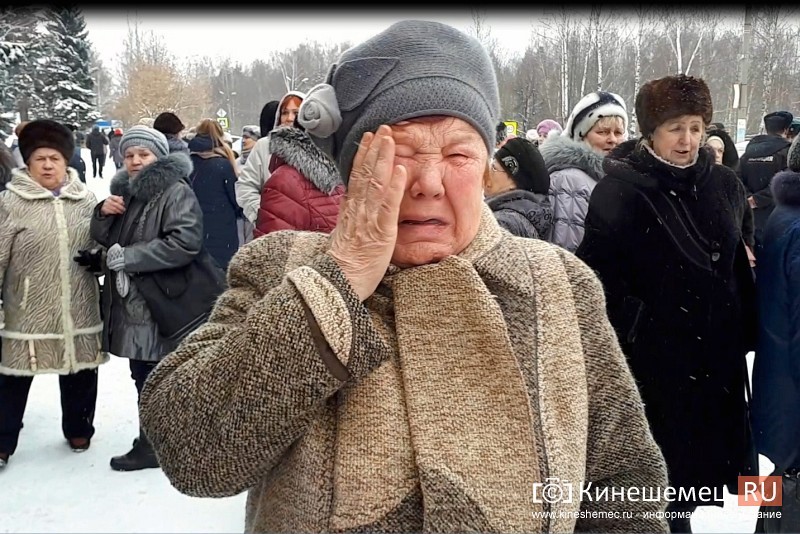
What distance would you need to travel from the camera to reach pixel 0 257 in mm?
3750

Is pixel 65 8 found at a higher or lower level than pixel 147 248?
higher

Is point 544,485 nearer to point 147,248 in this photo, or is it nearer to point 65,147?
point 147,248

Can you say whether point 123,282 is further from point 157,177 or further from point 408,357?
point 408,357

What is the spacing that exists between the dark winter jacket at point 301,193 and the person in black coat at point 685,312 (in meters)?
1.36

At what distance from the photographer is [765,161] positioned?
6539mm

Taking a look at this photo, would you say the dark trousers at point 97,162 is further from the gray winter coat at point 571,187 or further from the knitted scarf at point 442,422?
the knitted scarf at point 442,422

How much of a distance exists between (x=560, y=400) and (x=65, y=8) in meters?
1.31

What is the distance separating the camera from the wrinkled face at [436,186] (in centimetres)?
122

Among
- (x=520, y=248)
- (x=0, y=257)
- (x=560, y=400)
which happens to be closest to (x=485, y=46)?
(x=520, y=248)

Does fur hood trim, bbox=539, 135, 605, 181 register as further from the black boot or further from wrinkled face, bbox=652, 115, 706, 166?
the black boot

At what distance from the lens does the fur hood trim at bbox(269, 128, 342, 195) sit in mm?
3391

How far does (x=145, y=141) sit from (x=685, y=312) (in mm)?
3190

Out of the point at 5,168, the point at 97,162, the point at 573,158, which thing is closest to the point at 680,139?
the point at 573,158
